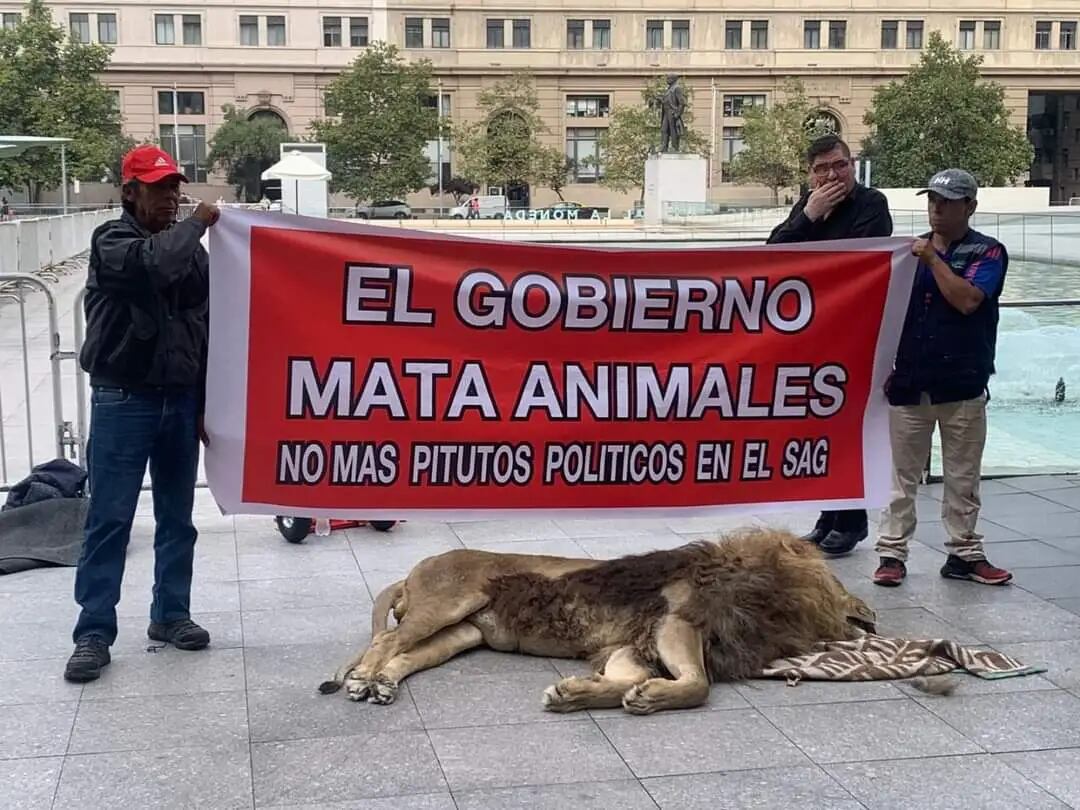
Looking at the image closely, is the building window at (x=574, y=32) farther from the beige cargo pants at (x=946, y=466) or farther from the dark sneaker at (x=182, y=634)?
the dark sneaker at (x=182, y=634)

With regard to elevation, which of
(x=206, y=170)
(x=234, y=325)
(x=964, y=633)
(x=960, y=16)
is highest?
(x=960, y=16)

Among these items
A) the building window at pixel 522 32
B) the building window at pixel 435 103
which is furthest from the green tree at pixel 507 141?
the building window at pixel 522 32

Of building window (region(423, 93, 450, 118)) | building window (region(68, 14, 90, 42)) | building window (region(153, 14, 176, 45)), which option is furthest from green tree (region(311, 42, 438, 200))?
building window (region(68, 14, 90, 42))

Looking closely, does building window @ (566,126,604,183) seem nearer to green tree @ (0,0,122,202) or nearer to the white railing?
green tree @ (0,0,122,202)

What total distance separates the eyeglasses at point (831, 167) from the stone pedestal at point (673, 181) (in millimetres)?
41294

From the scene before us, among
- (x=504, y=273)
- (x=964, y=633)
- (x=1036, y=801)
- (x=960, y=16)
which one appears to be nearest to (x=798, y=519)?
(x=964, y=633)

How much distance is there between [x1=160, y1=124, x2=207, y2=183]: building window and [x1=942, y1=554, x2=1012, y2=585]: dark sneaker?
77.9 meters

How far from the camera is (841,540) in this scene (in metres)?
6.59

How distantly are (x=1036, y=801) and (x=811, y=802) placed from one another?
27.0 inches

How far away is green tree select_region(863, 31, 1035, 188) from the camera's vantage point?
2544 inches

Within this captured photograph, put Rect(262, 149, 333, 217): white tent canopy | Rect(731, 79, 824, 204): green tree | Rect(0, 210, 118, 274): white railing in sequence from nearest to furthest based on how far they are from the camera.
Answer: Rect(0, 210, 118, 274): white railing < Rect(262, 149, 333, 217): white tent canopy < Rect(731, 79, 824, 204): green tree

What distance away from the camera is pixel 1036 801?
3699mm

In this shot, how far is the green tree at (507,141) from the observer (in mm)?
74062

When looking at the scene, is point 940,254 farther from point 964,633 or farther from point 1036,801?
point 1036,801
